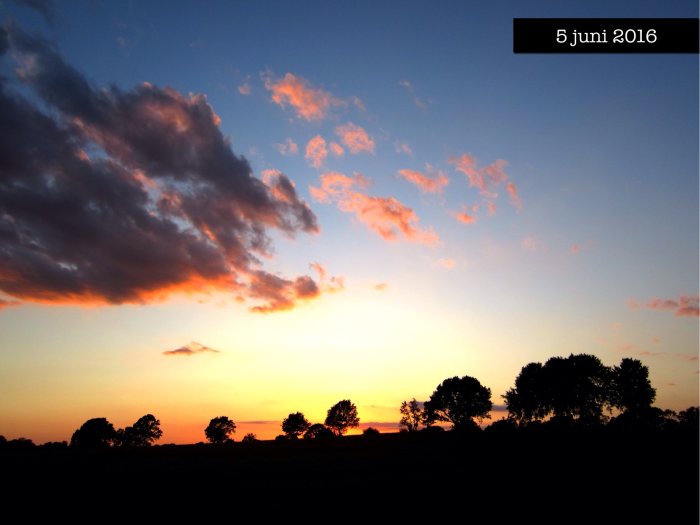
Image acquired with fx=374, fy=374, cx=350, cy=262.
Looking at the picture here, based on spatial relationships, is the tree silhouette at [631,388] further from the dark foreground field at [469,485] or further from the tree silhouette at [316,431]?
the tree silhouette at [316,431]

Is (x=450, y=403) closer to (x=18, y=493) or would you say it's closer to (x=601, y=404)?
(x=601, y=404)

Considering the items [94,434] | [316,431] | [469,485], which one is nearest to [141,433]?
[94,434]

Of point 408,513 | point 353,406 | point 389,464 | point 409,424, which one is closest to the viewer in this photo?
point 408,513

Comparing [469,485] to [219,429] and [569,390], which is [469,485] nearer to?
[569,390]

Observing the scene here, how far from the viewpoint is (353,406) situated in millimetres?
178000

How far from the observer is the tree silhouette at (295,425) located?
191 m

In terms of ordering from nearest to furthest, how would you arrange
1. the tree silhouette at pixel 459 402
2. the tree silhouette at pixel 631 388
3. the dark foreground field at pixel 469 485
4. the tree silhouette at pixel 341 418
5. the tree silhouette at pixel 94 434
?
the dark foreground field at pixel 469 485 < the tree silhouette at pixel 631 388 < the tree silhouette at pixel 459 402 < the tree silhouette at pixel 94 434 < the tree silhouette at pixel 341 418

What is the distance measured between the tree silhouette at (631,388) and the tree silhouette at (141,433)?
183m

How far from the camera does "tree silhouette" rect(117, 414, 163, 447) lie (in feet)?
551

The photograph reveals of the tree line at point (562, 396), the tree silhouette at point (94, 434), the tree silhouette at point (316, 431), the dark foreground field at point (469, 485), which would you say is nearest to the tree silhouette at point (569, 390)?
the tree line at point (562, 396)

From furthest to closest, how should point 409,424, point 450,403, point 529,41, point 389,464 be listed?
point 409,424, point 450,403, point 389,464, point 529,41

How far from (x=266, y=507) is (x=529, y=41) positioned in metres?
28.4

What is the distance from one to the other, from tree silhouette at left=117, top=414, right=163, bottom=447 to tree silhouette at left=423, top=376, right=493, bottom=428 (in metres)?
132

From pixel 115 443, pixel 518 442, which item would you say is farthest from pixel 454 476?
pixel 115 443
